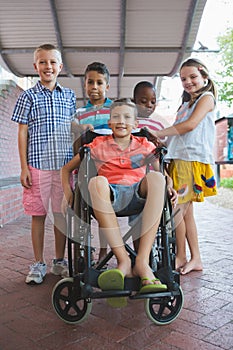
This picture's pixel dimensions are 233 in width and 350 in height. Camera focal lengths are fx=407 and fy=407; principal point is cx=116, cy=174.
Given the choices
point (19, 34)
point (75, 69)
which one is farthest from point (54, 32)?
point (75, 69)

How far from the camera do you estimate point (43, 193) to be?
2.56m

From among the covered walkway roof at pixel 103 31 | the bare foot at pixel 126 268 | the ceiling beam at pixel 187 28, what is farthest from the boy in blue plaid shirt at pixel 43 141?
the ceiling beam at pixel 187 28

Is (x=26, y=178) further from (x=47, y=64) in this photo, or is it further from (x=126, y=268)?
(x=126, y=268)

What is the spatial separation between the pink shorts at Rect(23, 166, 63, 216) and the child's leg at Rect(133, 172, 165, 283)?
83cm

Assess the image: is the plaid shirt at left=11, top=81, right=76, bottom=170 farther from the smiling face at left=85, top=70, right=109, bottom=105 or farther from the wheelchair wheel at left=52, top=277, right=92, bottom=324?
the wheelchair wheel at left=52, top=277, right=92, bottom=324

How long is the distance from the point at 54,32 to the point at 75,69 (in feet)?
4.76

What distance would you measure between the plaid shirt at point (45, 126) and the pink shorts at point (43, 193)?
0.05m

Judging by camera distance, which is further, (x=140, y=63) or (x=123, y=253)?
(x=140, y=63)

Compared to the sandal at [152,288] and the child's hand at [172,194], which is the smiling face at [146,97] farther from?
the sandal at [152,288]

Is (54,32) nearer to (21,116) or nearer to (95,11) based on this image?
(95,11)

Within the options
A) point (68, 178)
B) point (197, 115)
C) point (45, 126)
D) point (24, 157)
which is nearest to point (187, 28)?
point (197, 115)

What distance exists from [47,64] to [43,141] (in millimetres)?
482

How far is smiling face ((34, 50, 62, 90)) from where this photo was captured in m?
2.54

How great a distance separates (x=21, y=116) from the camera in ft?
8.59
